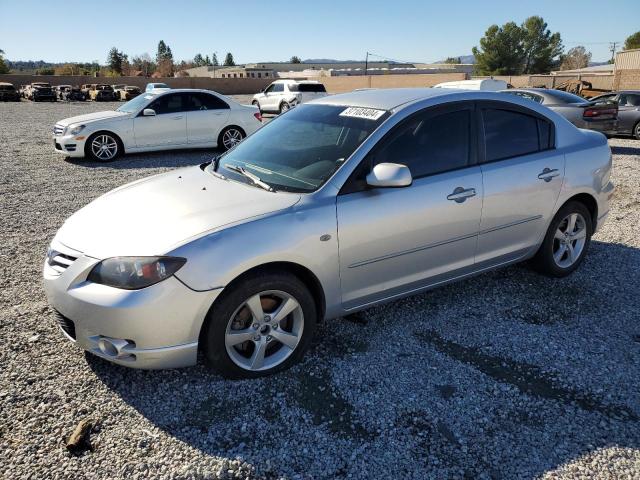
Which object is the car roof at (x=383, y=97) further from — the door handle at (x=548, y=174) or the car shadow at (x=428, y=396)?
the car shadow at (x=428, y=396)

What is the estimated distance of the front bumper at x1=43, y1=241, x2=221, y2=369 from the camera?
9.32ft

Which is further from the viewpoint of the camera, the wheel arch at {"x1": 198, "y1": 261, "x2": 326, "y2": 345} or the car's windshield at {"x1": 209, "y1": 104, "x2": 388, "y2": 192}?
the car's windshield at {"x1": 209, "y1": 104, "x2": 388, "y2": 192}

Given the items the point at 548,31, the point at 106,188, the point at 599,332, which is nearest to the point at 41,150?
the point at 106,188

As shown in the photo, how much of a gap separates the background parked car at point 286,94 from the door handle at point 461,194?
20.5m

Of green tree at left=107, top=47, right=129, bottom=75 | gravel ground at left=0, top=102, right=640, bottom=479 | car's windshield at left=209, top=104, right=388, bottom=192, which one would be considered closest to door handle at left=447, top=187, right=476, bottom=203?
car's windshield at left=209, top=104, right=388, bottom=192

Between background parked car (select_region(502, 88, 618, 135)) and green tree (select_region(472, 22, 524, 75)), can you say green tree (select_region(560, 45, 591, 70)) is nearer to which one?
green tree (select_region(472, 22, 524, 75))

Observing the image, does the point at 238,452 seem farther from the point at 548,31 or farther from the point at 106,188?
the point at 548,31

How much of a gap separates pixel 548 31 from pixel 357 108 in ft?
266

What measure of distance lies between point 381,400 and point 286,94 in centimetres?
2255

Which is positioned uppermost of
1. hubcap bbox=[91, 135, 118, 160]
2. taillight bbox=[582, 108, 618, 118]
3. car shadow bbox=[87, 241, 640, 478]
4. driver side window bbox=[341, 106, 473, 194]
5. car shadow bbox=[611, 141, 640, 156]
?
driver side window bbox=[341, 106, 473, 194]

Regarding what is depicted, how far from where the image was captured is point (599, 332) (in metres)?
3.89

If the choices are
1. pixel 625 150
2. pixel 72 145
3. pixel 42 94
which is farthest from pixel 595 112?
pixel 42 94

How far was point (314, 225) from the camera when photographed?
10.6 feet

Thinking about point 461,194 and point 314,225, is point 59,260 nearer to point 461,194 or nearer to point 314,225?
point 314,225
